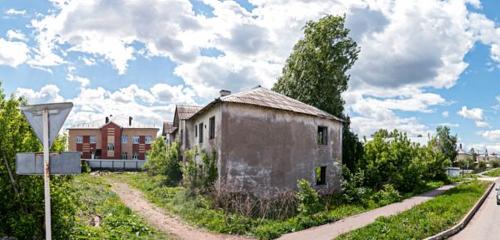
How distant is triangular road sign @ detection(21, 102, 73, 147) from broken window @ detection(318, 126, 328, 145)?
2108 centimetres

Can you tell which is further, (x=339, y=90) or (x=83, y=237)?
(x=339, y=90)

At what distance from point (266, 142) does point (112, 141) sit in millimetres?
47142

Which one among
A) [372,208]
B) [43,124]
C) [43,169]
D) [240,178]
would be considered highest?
[43,124]

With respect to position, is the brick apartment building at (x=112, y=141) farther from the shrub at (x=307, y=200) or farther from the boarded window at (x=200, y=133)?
the shrub at (x=307, y=200)

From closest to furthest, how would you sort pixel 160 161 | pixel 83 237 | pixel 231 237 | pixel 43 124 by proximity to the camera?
pixel 43 124 < pixel 83 237 < pixel 231 237 < pixel 160 161

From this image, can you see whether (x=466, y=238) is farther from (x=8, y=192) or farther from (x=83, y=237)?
(x=8, y=192)

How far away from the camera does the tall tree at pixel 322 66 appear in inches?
1398

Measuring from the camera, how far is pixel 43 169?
682cm

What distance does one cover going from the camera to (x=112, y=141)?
2532 inches

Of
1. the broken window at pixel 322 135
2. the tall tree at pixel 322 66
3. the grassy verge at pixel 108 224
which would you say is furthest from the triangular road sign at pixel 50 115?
the tall tree at pixel 322 66

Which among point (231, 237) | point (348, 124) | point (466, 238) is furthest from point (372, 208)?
point (348, 124)

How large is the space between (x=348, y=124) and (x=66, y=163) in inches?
1191

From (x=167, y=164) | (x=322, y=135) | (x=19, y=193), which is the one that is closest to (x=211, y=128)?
(x=322, y=135)

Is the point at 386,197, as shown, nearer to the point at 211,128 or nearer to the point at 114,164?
the point at 211,128
